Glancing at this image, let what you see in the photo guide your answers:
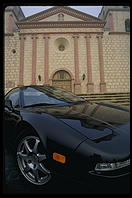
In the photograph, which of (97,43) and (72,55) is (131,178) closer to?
(72,55)

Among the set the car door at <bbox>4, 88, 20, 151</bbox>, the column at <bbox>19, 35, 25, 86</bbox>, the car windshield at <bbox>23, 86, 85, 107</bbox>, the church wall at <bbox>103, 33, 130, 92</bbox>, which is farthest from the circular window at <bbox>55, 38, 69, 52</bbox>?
the car door at <bbox>4, 88, 20, 151</bbox>

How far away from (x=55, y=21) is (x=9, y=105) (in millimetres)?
17660

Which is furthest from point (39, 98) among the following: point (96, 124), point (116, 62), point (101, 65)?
point (116, 62)

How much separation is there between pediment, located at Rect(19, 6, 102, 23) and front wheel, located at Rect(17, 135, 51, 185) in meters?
19.0

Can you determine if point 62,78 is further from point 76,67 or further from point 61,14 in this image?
point 61,14

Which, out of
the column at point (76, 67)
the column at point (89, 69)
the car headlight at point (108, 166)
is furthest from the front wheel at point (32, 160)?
the column at point (89, 69)

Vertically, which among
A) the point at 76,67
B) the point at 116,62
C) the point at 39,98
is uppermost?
the point at 116,62

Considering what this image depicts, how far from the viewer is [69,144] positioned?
121 cm

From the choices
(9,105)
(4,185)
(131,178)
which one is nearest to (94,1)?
(9,105)

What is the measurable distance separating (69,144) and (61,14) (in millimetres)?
21153

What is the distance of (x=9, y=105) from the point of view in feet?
7.50

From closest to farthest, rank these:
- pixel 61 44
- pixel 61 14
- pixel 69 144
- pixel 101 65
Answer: pixel 69 144, pixel 101 65, pixel 61 44, pixel 61 14

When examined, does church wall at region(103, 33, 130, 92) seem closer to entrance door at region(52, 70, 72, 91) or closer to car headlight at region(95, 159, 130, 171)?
entrance door at region(52, 70, 72, 91)

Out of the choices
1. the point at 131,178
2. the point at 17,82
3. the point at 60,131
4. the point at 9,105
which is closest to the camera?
the point at 131,178
